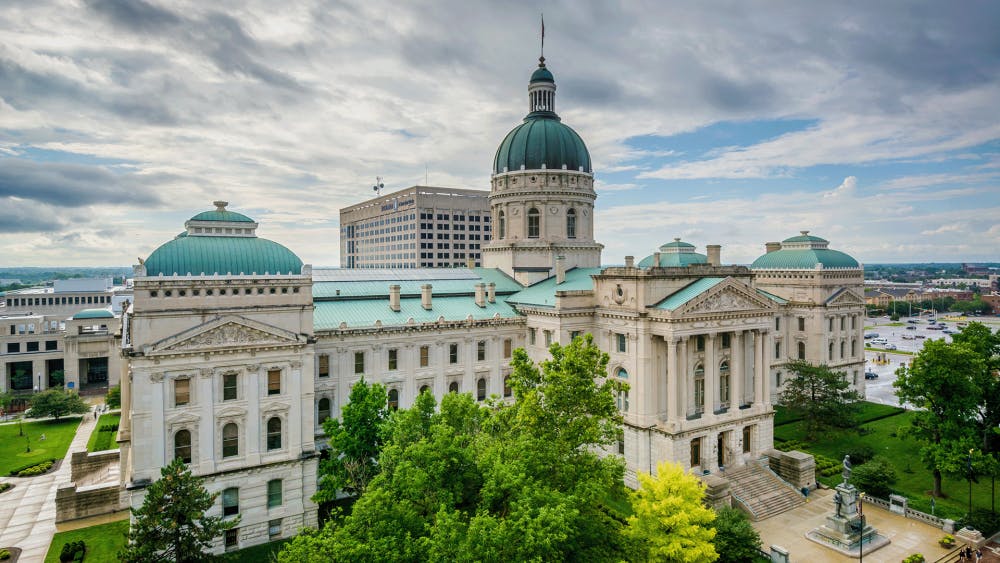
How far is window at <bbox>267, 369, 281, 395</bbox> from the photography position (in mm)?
40456

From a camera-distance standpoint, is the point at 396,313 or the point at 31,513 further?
the point at 396,313

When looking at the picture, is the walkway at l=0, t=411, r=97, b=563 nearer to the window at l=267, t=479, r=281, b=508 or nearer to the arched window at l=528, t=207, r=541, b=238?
the window at l=267, t=479, r=281, b=508

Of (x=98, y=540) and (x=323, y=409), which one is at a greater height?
(x=323, y=409)

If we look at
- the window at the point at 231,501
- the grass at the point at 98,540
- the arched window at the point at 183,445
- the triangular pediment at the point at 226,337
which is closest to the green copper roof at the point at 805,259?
the triangular pediment at the point at 226,337

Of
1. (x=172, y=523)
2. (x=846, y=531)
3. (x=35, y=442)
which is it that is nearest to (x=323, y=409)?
(x=172, y=523)

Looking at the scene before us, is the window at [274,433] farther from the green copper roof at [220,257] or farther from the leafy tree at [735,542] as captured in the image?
the leafy tree at [735,542]

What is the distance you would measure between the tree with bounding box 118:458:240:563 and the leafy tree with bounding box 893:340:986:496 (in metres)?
52.4

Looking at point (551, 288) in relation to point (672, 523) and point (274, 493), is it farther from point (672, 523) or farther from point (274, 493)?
point (274, 493)

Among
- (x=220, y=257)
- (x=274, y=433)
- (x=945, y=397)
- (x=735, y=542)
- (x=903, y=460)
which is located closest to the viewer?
(x=735, y=542)

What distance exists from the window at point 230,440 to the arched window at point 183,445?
86.3 inches

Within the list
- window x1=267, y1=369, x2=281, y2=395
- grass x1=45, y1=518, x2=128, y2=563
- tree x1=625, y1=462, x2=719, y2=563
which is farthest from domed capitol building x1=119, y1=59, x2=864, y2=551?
grass x1=45, y1=518, x2=128, y2=563

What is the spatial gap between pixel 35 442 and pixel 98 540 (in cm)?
3636

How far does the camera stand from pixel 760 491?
4606cm

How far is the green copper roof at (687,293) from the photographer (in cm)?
4630
